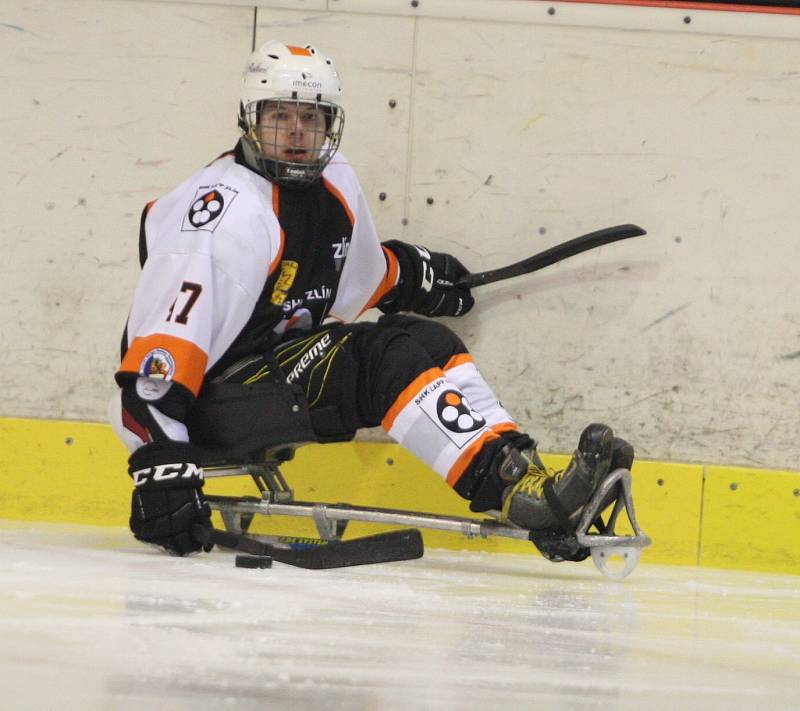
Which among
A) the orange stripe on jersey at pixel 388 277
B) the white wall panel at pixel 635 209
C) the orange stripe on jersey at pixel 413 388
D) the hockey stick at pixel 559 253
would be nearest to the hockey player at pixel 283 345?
the orange stripe on jersey at pixel 413 388

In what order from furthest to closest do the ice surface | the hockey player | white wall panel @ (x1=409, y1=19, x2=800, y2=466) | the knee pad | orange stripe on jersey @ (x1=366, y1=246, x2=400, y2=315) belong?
1. white wall panel @ (x1=409, y1=19, x2=800, y2=466)
2. orange stripe on jersey @ (x1=366, y1=246, x2=400, y2=315)
3. the knee pad
4. the hockey player
5. the ice surface

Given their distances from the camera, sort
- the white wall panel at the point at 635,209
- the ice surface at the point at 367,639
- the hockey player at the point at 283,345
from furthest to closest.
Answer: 1. the white wall panel at the point at 635,209
2. the hockey player at the point at 283,345
3. the ice surface at the point at 367,639

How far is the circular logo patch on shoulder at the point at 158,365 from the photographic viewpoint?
2.77 meters

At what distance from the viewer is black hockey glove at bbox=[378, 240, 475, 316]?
10.8 feet

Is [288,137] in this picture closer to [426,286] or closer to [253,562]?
[426,286]

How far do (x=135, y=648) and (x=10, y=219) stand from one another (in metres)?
2.28

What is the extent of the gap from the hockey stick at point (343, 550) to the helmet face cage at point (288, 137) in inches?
33.3

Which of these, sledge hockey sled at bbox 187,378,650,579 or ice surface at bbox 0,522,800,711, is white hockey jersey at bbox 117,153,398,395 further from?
ice surface at bbox 0,522,800,711

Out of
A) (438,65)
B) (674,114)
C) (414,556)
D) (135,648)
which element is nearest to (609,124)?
(674,114)

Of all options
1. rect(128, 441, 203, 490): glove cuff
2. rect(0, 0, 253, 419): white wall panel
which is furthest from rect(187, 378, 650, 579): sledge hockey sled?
rect(0, 0, 253, 419): white wall panel

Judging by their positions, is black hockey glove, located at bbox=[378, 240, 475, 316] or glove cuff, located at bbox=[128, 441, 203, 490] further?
black hockey glove, located at bbox=[378, 240, 475, 316]

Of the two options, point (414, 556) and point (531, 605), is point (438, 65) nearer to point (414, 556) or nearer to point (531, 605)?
point (414, 556)

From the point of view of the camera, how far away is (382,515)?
2.88 m

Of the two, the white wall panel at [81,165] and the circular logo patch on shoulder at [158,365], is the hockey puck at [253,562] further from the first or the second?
the white wall panel at [81,165]
